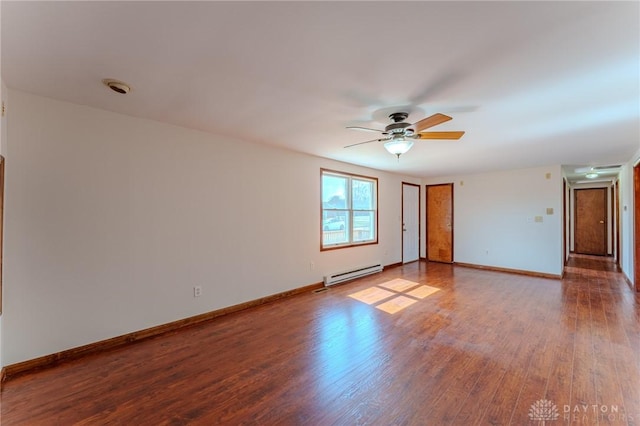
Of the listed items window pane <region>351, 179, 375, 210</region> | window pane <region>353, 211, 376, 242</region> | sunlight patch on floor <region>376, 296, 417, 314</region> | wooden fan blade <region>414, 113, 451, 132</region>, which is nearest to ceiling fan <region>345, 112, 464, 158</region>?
wooden fan blade <region>414, 113, 451, 132</region>

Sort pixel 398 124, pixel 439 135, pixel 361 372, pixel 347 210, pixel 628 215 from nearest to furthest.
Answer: pixel 361 372, pixel 398 124, pixel 439 135, pixel 628 215, pixel 347 210

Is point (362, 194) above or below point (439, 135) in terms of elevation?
below

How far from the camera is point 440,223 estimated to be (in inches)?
277

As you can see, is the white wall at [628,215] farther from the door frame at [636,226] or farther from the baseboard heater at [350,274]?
the baseboard heater at [350,274]

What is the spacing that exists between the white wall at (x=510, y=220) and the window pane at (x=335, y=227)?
3.20 meters

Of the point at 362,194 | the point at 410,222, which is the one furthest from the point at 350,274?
the point at 410,222

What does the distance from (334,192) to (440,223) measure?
350 cm

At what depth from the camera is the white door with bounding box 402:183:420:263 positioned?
268 inches

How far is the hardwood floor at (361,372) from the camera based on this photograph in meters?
1.78

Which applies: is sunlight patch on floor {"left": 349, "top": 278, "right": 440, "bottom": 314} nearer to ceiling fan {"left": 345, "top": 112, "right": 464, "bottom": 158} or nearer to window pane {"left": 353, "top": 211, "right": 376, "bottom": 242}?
window pane {"left": 353, "top": 211, "right": 376, "bottom": 242}

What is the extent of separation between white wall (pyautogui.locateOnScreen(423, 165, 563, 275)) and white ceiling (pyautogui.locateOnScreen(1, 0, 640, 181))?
9.29 feet

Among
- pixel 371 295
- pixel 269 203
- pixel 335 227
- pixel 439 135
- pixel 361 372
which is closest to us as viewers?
pixel 361 372

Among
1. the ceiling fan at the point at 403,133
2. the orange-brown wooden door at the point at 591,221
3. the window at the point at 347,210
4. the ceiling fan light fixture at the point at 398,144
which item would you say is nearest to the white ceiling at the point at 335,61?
the ceiling fan at the point at 403,133

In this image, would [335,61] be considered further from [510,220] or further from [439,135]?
[510,220]
